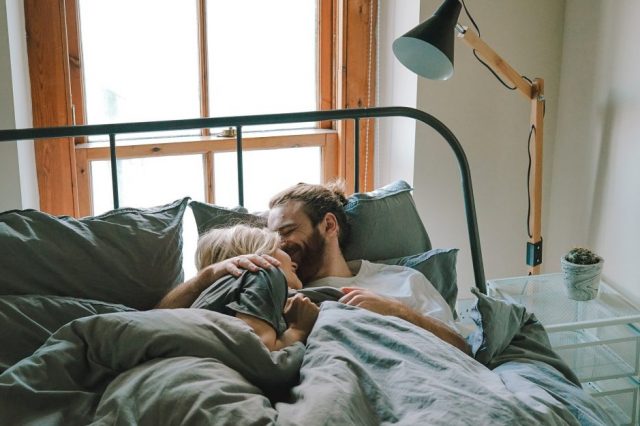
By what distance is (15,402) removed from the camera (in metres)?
1.10

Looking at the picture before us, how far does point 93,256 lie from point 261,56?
4.31 feet

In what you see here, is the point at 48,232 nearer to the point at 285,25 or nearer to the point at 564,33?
the point at 285,25

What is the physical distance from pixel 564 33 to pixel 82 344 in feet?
6.64

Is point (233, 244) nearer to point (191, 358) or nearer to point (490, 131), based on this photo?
point (191, 358)

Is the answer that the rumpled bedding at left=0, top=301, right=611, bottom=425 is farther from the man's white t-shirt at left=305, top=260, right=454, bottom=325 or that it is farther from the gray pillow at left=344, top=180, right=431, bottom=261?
the gray pillow at left=344, top=180, right=431, bottom=261

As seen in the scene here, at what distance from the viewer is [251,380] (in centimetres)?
119

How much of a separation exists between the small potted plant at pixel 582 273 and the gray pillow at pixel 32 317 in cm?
129

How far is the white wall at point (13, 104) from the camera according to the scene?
208cm

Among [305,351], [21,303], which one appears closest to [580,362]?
[305,351]

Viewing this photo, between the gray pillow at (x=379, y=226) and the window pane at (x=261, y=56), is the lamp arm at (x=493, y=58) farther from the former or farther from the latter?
the window pane at (x=261, y=56)

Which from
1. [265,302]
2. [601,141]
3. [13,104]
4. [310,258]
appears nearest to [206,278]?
[265,302]

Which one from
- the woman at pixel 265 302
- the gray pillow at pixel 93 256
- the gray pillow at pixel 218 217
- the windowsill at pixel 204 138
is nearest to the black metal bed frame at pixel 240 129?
the gray pillow at pixel 218 217

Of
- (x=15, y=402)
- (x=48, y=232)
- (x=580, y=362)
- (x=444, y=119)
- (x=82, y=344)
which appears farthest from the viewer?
(x=444, y=119)

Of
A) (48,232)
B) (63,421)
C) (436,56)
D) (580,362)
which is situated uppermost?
(436,56)
